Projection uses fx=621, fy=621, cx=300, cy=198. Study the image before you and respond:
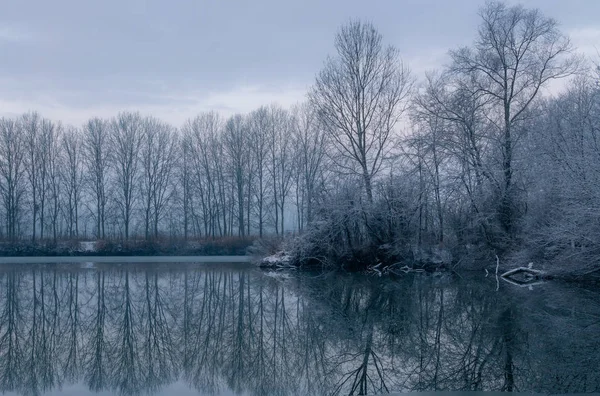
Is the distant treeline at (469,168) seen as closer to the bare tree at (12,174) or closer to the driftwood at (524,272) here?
the driftwood at (524,272)

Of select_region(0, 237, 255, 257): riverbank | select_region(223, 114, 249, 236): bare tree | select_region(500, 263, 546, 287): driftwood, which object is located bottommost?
select_region(500, 263, 546, 287): driftwood

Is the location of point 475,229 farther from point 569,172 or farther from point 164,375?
point 164,375

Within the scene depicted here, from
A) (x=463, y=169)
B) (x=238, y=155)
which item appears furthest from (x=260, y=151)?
(x=463, y=169)

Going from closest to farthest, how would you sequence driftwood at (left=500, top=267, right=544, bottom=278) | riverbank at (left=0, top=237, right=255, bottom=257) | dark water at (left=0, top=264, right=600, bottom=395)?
1. dark water at (left=0, top=264, right=600, bottom=395)
2. driftwood at (left=500, top=267, right=544, bottom=278)
3. riverbank at (left=0, top=237, right=255, bottom=257)

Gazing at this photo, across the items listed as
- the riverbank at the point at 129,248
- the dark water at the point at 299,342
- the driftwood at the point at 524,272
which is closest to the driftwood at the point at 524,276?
the driftwood at the point at 524,272

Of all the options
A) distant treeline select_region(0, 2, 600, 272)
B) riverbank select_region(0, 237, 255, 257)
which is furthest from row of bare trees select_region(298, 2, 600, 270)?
riverbank select_region(0, 237, 255, 257)

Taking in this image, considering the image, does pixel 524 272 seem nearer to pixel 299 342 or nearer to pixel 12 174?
pixel 299 342

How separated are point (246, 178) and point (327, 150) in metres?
21.1

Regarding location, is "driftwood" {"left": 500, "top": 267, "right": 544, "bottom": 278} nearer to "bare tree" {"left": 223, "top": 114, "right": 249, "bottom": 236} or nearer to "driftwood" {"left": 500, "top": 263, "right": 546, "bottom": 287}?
"driftwood" {"left": 500, "top": 263, "right": 546, "bottom": 287}

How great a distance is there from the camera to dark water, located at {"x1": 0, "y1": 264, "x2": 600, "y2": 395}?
748 centimetres

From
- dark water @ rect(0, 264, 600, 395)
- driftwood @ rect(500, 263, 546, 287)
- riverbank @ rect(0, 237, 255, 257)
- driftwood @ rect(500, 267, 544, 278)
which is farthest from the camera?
riverbank @ rect(0, 237, 255, 257)

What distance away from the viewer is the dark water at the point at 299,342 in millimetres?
7477

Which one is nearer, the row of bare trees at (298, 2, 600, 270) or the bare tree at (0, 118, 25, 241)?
the row of bare trees at (298, 2, 600, 270)

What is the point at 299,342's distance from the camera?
1024cm
